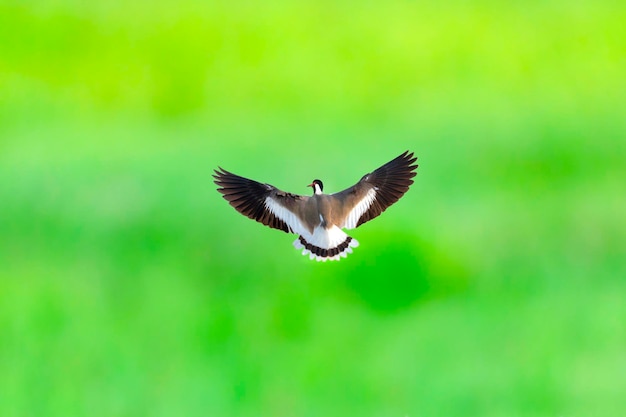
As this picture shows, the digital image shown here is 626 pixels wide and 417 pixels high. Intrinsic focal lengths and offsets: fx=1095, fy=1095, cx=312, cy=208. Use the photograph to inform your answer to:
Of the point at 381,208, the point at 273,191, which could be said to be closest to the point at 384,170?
the point at 381,208

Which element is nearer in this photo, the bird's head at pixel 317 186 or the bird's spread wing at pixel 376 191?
the bird's spread wing at pixel 376 191

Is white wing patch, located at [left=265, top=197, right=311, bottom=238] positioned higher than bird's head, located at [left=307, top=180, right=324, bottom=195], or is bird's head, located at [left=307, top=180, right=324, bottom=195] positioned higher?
bird's head, located at [left=307, top=180, right=324, bottom=195]

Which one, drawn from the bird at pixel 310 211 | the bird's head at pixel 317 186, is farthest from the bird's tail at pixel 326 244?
the bird's head at pixel 317 186

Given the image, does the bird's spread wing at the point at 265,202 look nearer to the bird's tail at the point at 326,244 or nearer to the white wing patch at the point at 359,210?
the bird's tail at the point at 326,244

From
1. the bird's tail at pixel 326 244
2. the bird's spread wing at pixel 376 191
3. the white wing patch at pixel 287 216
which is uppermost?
the bird's spread wing at pixel 376 191

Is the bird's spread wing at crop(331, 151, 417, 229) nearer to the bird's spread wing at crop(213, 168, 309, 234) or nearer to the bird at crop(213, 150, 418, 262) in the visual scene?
the bird at crop(213, 150, 418, 262)

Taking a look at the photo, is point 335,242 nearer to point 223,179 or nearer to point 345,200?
point 345,200

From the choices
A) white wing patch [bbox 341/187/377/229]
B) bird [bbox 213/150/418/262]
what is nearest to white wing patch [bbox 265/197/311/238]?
bird [bbox 213/150/418/262]
